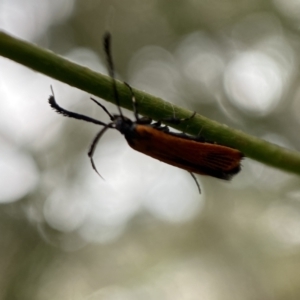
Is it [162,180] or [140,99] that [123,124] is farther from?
[162,180]

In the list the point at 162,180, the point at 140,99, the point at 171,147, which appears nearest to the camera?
the point at 140,99

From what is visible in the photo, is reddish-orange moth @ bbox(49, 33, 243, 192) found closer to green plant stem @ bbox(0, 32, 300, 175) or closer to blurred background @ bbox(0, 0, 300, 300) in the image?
green plant stem @ bbox(0, 32, 300, 175)

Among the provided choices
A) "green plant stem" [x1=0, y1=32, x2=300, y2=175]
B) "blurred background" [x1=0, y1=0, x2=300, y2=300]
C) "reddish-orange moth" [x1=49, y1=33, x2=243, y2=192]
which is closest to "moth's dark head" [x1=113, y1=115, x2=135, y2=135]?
"reddish-orange moth" [x1=49, y1=33, x2=243, y2=192]

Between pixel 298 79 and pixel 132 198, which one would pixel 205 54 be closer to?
pixel 298 79

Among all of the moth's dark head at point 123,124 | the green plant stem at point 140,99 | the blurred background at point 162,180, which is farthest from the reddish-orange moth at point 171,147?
the blurred background at point 162,180

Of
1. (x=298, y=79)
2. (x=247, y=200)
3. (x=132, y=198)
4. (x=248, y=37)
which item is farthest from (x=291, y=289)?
(x=248, y=37)

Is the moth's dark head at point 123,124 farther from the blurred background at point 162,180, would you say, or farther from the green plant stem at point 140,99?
the blurred background at point 162,180

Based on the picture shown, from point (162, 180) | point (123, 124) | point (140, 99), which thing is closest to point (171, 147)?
point (123, 124)
